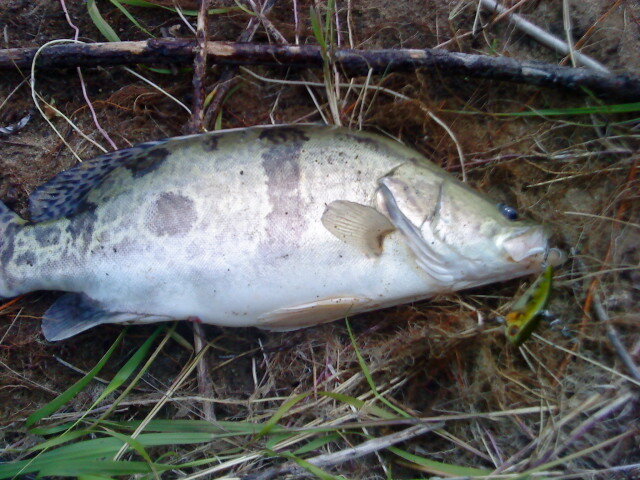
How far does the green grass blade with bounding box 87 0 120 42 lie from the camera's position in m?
2.88

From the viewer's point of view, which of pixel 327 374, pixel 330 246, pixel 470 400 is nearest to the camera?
pixel 330 246

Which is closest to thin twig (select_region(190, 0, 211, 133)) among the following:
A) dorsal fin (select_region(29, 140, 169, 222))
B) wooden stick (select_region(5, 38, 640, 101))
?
wooden stick (select_region(5, 38, 640, 101))

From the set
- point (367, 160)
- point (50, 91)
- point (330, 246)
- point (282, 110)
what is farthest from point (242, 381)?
point (50, 91)

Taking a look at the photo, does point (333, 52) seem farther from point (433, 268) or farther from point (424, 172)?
point (433, 268)

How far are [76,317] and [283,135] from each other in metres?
1.45

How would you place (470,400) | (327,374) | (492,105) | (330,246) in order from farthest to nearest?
(492,105)
(327,374)
(470,400)
(330,246)

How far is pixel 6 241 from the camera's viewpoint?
2484mm

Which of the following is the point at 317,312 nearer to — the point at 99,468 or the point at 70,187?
the point at 99,468

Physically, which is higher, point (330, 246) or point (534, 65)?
point (534, 65)

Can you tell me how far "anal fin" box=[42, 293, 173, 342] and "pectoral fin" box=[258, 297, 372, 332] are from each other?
565 mm

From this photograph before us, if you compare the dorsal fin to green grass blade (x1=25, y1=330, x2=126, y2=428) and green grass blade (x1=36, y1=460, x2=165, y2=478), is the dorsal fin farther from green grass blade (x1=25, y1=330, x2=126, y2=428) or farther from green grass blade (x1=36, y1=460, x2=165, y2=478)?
green grass blade (x1=36, y1=460, x2=165, y2=478)

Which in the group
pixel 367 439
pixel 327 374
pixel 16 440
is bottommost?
pixel 16 440

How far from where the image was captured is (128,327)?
2.72m

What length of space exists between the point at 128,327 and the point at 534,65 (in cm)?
273
